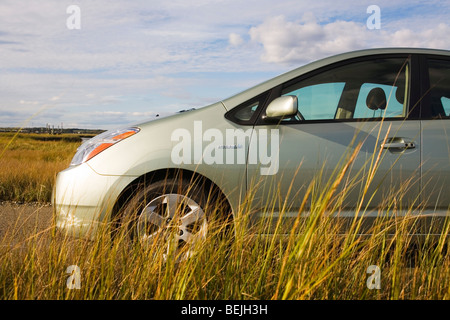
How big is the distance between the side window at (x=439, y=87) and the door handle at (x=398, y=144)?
0.39 m

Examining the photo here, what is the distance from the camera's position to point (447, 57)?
411 centimetres

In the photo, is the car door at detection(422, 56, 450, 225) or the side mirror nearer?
the side mirror

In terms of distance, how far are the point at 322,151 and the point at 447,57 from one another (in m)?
1.54

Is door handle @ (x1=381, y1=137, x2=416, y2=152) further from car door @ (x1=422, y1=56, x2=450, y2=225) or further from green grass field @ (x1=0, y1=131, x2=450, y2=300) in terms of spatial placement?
green grass field @ (x1=0, y1=131, x2=450, y2=300)

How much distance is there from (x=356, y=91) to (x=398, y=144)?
→ 716 mm

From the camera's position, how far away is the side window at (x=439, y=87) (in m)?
3.96

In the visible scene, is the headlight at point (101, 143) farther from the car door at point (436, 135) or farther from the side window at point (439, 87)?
the side window at point (439, 87)

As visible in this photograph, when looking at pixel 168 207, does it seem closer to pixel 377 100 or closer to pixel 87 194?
pixel 87 194

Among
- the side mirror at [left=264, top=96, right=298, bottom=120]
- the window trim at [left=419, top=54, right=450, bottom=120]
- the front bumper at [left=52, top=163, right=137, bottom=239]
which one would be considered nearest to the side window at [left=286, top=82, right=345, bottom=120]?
the side mirror at [left=264, top=96, right=298, bottom=120]

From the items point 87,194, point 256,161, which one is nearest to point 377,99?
point 256,161

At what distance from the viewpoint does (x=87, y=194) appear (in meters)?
3.64

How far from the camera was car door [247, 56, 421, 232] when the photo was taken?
359 cm

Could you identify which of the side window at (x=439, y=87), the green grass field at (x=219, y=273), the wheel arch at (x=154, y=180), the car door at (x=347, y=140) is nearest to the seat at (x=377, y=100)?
the car door at (x=347, y=140)
